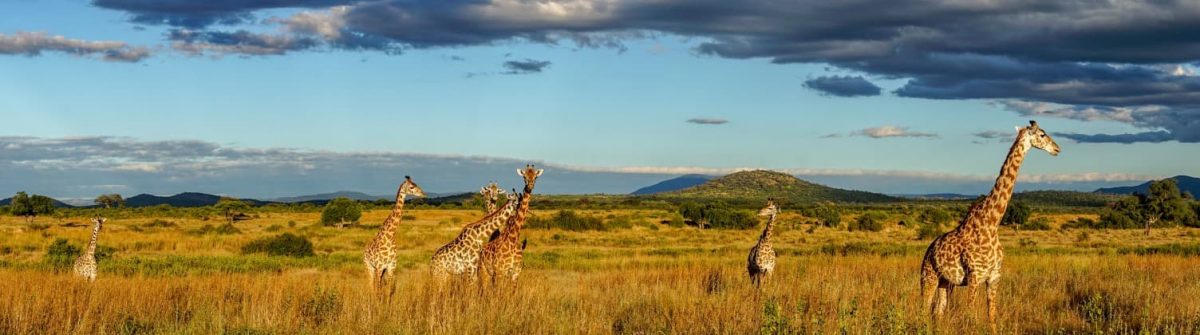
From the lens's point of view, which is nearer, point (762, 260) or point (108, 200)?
point (762, 260)

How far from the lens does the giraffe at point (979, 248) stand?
1092 cm

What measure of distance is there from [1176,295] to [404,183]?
11.6 meters

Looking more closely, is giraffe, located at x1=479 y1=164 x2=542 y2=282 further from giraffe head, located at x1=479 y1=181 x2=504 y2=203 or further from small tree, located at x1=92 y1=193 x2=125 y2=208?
small tree, located at x1=92 y1=193 x2=125 y2=208

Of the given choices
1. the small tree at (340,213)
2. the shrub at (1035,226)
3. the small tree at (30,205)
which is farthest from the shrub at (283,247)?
the shrub at (1035,226)

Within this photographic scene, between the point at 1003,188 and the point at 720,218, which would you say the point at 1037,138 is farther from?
the point at 720,218

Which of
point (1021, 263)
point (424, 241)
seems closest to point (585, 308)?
point (1021, 263)

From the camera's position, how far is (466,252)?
1398 centimetres

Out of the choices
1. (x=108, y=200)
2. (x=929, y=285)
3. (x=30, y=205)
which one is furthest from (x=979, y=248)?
(x=108, y=200)

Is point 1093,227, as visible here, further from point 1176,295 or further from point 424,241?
point 1176,295

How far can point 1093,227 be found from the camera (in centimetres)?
7175

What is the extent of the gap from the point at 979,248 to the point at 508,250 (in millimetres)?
6119

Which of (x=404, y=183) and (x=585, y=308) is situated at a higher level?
(x=404, y=183)

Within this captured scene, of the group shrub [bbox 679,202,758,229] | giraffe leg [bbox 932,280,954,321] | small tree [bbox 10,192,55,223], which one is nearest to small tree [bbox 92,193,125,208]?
small tree [bbox 10,192,55,223]

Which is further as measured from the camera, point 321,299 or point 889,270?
point 889,270
